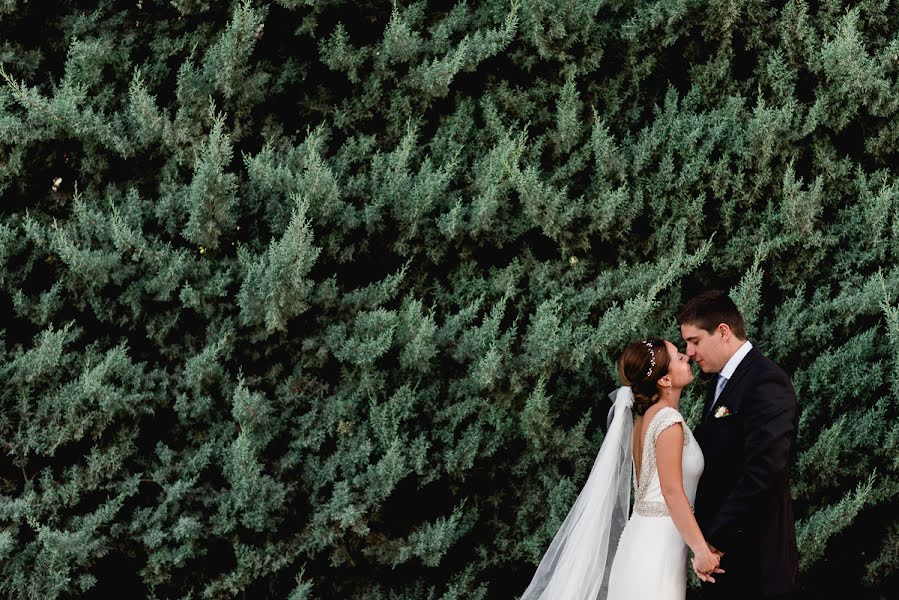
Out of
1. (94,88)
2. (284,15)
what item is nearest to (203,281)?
(94,88)

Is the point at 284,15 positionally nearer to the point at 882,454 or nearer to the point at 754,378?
the point at 754,378

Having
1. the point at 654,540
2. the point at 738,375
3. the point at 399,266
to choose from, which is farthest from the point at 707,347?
the point at 399,266

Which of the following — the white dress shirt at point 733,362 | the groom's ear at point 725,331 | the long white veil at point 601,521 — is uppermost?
the groom's ear at point 725,331

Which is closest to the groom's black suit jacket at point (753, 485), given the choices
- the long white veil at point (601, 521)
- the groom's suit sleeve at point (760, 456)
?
the groom's suit sleeve at point (760, 456)

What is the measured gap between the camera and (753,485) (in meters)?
3.38

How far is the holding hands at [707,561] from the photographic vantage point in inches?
138

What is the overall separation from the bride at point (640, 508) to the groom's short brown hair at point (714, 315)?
0.19 meters

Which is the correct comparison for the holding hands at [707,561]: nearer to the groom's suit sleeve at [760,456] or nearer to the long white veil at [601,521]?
the groom's suit sleeve at [760,456]

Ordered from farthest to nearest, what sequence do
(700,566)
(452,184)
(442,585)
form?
(452,184) < (442,585) < (700,566)

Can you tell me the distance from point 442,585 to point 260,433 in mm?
1384

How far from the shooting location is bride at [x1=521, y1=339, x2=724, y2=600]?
11.9ft

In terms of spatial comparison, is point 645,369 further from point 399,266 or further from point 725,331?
point 399,266

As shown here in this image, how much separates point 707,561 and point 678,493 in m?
0.30

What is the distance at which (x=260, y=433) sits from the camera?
15.3 ft
